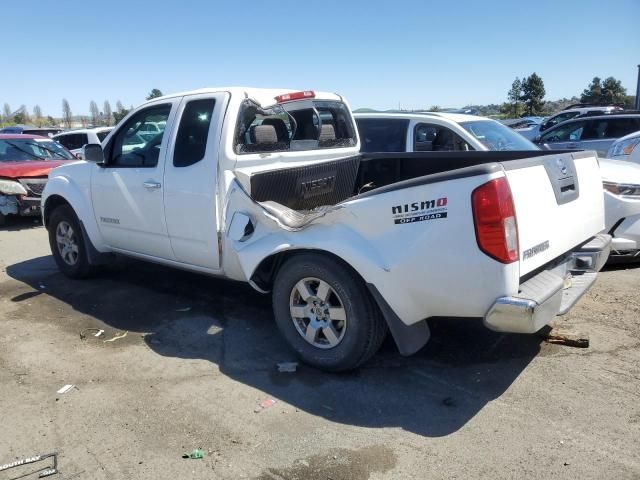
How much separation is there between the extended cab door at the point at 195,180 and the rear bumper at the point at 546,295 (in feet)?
7.90

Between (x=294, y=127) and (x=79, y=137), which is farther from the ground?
(x=79, y=137)

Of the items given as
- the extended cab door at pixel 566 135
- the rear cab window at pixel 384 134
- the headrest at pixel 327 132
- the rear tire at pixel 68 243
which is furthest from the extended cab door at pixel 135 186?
the extended cab door at pixel 566 135

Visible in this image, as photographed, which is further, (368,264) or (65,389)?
(65,389)

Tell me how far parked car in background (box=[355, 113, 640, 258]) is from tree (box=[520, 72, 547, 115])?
45806 mm

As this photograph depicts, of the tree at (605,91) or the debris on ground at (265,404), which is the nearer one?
the debris on ground at (265,404)

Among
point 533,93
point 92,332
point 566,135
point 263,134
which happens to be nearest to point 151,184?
point 263,134

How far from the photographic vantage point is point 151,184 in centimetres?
487

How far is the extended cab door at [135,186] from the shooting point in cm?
489

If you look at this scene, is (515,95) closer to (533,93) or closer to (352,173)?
(533,93)

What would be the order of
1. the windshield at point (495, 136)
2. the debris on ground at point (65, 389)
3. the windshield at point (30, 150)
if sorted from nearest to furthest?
the debris on ground at point (65, 389) → the windshield at point (495, 136) → the windshield at point (30, 150)

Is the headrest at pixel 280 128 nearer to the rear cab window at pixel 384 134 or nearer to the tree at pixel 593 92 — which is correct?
the rear cab window at pixel 384 134

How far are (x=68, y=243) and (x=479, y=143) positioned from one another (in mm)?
5202

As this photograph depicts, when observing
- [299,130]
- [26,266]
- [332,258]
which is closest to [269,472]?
[332,258]

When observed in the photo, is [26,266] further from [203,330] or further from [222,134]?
[222,134]
